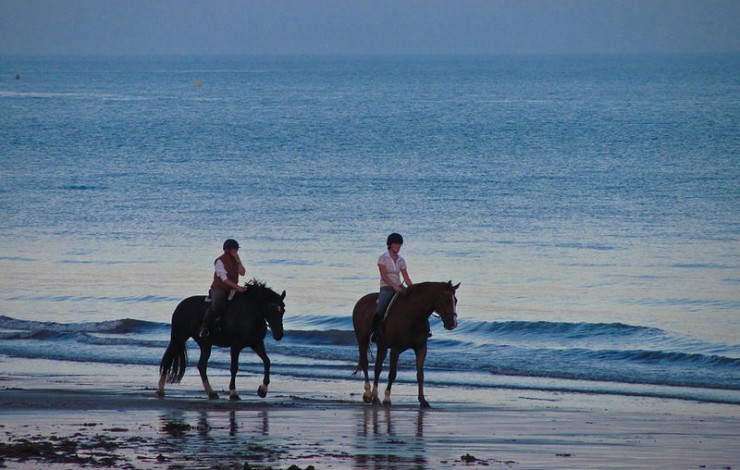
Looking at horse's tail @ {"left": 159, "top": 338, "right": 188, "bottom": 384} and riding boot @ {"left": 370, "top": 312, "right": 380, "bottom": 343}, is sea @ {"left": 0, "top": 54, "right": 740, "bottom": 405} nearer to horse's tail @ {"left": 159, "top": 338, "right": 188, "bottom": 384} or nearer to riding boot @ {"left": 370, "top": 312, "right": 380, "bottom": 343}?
riding boot @ {"left": 370, "top": 312, "right": 380, "bottom": 343}

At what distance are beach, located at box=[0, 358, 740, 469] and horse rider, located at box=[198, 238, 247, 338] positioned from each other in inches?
45.6

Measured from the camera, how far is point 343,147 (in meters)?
86.6

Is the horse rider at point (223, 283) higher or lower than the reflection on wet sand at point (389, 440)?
higher

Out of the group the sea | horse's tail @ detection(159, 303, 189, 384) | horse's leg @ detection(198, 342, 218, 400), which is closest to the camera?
horse's leg @ detection(198, 342, 218, 400)

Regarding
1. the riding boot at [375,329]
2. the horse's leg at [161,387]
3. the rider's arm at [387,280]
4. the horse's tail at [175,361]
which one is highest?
the rider's arm at [387,280]

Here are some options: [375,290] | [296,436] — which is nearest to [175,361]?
[296,436]

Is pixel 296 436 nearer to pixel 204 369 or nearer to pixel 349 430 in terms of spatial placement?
pixel 349 430

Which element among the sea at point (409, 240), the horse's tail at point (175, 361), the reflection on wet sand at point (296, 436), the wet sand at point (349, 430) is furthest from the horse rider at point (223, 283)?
the sea at point (409, 240)

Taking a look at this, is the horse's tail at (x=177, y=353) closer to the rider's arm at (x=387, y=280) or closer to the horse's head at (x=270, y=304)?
the horse's head at (x=270, y=304)

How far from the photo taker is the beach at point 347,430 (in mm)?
12148

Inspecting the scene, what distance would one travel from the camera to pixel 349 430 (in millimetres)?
14398

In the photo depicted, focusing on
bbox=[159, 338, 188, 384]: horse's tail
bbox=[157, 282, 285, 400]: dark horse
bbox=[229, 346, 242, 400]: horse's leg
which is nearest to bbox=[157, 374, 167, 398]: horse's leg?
bbox=[157, 282, 285, 400]: dark horse

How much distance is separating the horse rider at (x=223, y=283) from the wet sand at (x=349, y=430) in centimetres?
116

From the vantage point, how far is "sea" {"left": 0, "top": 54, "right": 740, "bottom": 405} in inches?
940
